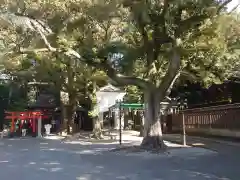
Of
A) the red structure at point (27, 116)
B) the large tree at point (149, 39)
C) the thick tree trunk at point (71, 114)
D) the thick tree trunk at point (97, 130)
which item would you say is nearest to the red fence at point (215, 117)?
the large tree at point (149, 39)

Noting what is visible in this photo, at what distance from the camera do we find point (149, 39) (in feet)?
58.6

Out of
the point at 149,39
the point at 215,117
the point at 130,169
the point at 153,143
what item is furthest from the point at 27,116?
the point at 130,169

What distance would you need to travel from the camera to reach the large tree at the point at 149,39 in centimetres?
1605

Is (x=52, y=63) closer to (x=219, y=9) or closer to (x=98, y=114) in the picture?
(x=98, y=114)

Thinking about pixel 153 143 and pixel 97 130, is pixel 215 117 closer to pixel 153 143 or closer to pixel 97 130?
pixel 153 143

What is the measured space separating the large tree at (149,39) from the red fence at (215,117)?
342 cm

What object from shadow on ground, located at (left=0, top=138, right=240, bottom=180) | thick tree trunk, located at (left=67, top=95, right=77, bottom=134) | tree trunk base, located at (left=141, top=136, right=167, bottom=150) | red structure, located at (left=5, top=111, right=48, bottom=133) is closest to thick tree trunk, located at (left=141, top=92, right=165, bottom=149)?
tree trunk base, located at (left=141, top=136, right=167, bottom=150)

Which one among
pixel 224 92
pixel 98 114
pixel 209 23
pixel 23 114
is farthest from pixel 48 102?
pixel 209 23

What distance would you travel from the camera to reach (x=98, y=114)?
27734mm

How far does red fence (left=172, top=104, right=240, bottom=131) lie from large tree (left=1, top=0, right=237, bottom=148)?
3420mm

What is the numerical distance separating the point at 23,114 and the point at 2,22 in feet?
48.9

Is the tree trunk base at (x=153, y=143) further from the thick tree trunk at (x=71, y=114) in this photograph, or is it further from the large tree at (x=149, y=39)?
the thick tree trunk at (x=71, y=114)

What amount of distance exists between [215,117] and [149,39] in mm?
8867

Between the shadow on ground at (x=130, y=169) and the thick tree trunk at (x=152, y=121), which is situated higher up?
the thick tree trunk at (x=152, y=121)
